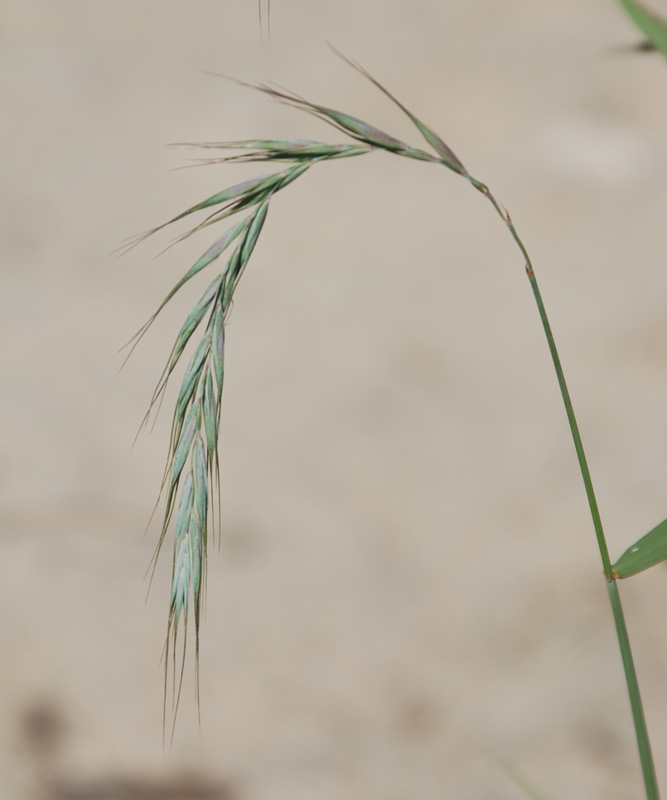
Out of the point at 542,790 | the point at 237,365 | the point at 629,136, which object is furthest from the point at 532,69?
the point at 542,790

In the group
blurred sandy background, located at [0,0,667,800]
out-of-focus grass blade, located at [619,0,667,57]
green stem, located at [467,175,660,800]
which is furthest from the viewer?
blurred sandy background, located at [0,0,667,800]

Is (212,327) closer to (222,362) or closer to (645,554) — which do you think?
(222,362)

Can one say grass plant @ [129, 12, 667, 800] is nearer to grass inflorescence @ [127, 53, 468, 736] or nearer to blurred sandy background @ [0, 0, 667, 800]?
grass inflorescence @ [127, 53, 468, 736]

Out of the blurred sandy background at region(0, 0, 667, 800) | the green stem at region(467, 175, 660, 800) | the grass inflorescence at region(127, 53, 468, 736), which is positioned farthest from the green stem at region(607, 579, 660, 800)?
the blurred sandy background at region(0, 0, 667, 800)

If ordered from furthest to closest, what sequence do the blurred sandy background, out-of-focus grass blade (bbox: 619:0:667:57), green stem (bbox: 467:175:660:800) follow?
the blurred sandy background
out-of-focus grass blade (bbox: 619:0:667:57)
green stem (bbox: 467:175:660:800)

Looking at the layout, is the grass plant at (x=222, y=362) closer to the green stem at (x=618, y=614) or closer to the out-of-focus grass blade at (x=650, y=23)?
the green stem at (x=618, y=614)

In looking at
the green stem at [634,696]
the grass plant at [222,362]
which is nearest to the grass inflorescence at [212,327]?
the grass plant at [222,362]
